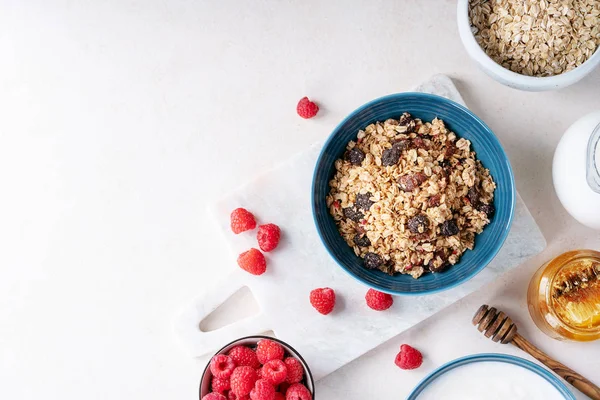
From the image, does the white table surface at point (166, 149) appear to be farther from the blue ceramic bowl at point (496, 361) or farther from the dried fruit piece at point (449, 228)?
the dried fruit piece at point (449, 228)

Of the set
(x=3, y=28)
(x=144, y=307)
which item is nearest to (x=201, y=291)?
(x=144, y=307)

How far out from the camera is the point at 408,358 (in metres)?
1.34

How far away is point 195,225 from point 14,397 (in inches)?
21.3

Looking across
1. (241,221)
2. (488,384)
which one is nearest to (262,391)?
(241,221)

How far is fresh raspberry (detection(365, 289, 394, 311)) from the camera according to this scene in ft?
4.32

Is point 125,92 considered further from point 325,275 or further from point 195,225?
point 325,275

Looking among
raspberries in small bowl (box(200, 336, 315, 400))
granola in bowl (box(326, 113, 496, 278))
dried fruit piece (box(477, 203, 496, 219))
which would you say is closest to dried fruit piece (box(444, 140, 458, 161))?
granola in bowl (box(326, 113, 496, 278))

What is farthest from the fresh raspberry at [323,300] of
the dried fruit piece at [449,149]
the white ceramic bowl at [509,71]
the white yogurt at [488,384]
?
the white ceramic bowl at [509,71]

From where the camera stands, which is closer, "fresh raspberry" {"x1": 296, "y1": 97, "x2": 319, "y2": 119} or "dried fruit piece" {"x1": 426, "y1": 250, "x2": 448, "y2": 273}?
"dried fruit piece" {"x1": 426, "y1": 250, "x2": 448, "y2": 273}

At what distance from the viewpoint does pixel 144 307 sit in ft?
4.71

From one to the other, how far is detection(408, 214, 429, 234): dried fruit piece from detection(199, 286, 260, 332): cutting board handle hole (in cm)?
38

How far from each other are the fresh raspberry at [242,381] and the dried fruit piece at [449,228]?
0.44 m

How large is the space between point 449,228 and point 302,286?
1.07 ft

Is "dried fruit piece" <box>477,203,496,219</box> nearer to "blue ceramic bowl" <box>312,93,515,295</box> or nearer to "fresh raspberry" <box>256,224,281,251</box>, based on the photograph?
"blue ceramic bowl" <box>312,93,515,295</box>
